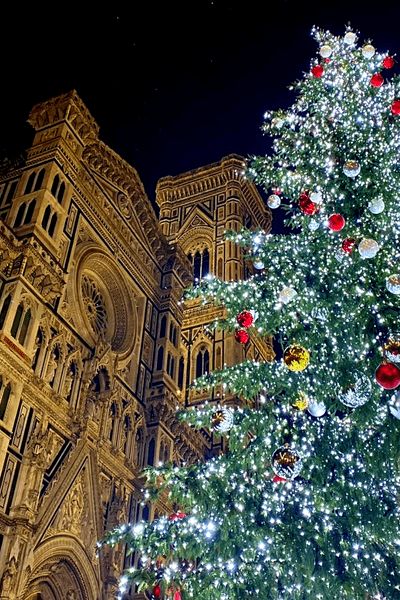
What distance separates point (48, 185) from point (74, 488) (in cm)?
889

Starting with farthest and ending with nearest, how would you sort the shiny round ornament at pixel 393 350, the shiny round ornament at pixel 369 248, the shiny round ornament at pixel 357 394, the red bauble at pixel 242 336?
the red bauble at pixel 242 336 → the shiny round ornament at pixel 369 248 → the shiny round ornament at pixel 357 394 → the shiny round ornament at pixel 393 350

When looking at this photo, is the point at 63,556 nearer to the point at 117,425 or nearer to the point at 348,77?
the point at 117,425

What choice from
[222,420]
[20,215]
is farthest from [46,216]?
[222,420]

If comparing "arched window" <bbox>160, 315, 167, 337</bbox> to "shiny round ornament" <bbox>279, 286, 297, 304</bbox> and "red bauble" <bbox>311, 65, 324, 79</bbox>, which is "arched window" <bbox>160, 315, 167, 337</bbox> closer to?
"red bauble" <bbox>311, 65, 324, 79</bbox>

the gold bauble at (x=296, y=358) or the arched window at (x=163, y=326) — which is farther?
the arched window at (x=163, y=326)

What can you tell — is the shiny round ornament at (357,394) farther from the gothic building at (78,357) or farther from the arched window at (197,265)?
the arched window at (197,265)

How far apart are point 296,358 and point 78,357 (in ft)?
37.7

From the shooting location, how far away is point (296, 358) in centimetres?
636

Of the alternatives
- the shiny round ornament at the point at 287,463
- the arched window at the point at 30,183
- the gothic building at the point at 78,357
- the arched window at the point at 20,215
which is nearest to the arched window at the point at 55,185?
the gothic building at the point at 78,357

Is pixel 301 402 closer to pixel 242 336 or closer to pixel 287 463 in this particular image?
pixel 287 463

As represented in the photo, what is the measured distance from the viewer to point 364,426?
21.9ft

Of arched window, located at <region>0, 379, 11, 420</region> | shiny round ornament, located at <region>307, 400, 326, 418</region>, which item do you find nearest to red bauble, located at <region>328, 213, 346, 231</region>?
shiny round ornament, located at <region>307, 400, 326, 418</region>

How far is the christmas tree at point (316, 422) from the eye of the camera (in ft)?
21.0

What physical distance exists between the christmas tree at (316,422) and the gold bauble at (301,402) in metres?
0.02
